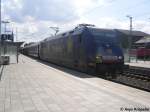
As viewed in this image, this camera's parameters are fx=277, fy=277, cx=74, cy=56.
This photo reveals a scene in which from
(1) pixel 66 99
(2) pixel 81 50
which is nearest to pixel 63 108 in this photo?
(1) pixel 66 99

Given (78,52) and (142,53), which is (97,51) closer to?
(78,52)

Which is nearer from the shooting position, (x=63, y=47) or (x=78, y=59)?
(x=78, y=59)

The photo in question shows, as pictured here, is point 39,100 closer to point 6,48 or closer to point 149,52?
point 6,48

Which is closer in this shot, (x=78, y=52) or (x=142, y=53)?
(x=78, y=52)

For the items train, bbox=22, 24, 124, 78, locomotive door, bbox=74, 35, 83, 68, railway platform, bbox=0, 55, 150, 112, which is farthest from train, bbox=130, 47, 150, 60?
railway platform, bbox=0, 55, 150, 112

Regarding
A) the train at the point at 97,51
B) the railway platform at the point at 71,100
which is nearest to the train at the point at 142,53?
the train at the point at 97,51

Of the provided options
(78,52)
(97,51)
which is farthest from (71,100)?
(78,52)

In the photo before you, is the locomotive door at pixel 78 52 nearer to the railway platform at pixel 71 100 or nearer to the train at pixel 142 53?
the railway platform at pixel 71 100

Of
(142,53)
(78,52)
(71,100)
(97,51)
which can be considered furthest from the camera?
(142,53)

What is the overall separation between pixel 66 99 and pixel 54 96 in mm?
611

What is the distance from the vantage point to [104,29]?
16875 millimetres

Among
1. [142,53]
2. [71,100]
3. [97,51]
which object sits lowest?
[71,100]

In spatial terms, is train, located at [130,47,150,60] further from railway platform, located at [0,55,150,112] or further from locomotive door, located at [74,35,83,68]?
railway platform, located at [0,55,150,112]

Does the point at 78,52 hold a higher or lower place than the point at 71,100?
higher
